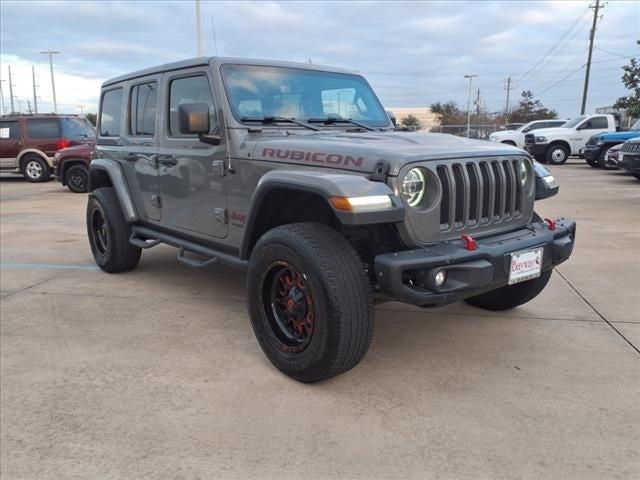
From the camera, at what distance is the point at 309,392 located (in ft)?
9.68

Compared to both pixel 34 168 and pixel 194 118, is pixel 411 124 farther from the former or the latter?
pixel 194 118

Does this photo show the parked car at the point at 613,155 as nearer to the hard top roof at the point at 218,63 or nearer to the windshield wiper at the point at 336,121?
the hard top roof at the point at 218,63

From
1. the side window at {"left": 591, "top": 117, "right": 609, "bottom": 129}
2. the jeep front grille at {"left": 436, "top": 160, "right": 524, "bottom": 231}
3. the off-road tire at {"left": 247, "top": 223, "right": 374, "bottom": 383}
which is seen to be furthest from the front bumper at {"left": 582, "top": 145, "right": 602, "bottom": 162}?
the off-road tire at {"left": 247, "top": 223, "right": 374, "bottom": 383}

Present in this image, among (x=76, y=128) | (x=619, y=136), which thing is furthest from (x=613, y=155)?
(x=76, y=128)

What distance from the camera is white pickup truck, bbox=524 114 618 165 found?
19656 millimetres

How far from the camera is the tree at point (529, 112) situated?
52.8 m

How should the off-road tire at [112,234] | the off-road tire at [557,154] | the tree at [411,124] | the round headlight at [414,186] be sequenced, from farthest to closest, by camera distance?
the off-road tire at [557,154], the tree at [411,124], the off-road tire at [112,234], the round headlight at [414,186]

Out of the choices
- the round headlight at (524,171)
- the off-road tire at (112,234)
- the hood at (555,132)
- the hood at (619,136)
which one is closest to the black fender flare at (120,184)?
the off-road tire at (112,234)

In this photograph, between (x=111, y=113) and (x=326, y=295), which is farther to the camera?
(x=111, y=113)

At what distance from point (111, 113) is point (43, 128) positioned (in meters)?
11.1

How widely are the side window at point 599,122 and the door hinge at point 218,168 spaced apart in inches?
778

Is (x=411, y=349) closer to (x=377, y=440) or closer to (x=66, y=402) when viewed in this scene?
(x=377, y=440)

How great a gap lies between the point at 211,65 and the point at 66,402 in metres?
2.43

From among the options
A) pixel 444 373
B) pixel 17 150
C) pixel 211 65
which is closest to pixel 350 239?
pixel 444 373
